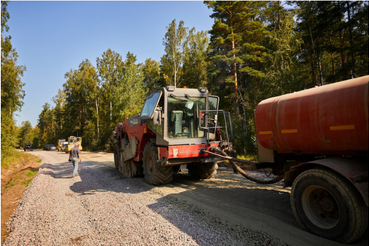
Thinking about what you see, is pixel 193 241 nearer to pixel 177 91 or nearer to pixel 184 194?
pixel 184 194

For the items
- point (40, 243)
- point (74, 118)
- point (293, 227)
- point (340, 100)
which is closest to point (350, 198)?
point (293, 227)

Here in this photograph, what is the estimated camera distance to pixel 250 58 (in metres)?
19.1

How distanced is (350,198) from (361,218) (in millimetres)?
271

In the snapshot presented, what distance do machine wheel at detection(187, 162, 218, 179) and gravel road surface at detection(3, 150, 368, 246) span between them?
0.53m

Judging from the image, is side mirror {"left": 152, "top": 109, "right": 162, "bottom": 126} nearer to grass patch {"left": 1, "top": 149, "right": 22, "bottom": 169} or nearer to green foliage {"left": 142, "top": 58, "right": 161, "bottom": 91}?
grass patch {"left": 1, "top": 149, "right": 22, "bottom": 169}

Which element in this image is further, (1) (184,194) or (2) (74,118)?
(2) (74,118)

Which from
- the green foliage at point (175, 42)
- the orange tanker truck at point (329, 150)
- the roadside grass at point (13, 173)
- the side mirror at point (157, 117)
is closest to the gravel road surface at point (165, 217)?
the orange tanker truck at point (329, 150)

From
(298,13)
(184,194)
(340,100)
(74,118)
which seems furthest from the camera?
(74,118)

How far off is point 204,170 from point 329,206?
4.70m

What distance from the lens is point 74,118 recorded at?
154 ft

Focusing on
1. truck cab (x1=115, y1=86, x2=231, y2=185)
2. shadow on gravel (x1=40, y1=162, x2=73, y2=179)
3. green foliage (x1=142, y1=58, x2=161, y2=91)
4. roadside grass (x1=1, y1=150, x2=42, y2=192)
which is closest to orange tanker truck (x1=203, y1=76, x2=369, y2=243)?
truck cab (x1=115, y1=86, x2=231, y2=185)

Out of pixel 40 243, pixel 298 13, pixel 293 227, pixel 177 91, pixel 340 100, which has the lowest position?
pixel 40 243

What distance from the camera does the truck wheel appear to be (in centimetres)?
304

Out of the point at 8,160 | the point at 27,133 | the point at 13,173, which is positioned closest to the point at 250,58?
the point at 13,173
